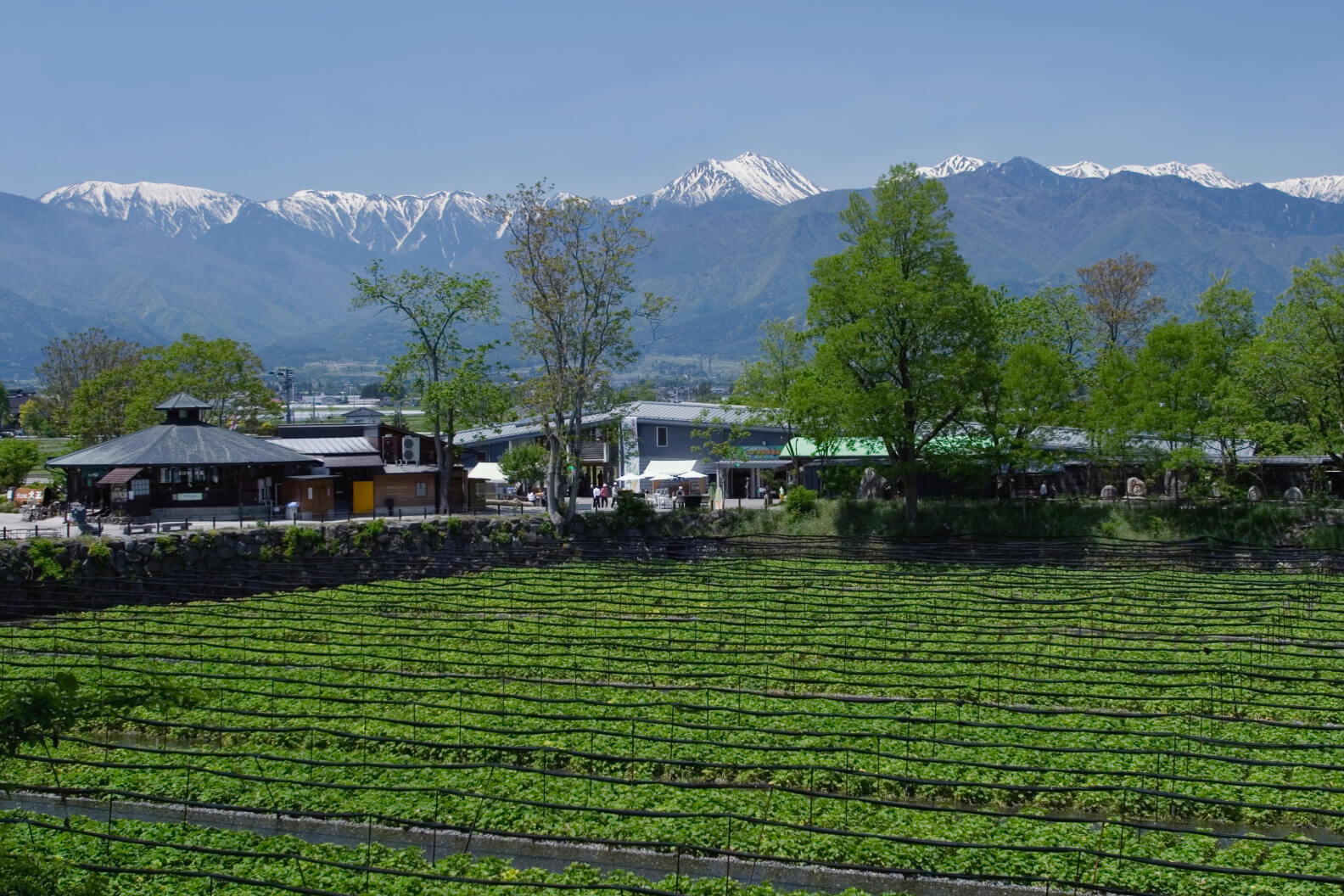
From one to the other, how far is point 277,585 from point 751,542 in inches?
581

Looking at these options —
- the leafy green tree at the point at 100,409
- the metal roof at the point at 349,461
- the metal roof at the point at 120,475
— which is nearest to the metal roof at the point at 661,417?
the metal roof at the point at 349,461

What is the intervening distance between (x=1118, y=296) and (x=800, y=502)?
34247 millimetres

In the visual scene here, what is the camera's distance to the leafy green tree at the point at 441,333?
41500 mm

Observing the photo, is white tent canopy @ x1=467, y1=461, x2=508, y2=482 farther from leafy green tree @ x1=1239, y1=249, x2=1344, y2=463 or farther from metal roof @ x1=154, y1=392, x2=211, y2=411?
leafy green tree @ x1=1239, y1=249, x2=1344, y2=463

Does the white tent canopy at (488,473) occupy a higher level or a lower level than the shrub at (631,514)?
higher

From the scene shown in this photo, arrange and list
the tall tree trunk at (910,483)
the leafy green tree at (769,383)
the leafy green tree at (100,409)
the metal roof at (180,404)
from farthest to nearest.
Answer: the leafy green tree at (100,409) → the leafy green tree at (769,383) → the metal roof at (180,404) → the tall tree trunk at (910,483)

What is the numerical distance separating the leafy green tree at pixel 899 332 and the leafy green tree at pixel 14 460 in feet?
116

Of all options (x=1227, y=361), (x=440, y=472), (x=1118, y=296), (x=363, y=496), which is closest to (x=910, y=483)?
(x=1227, y=361)

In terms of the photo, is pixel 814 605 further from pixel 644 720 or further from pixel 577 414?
pixel 577 414

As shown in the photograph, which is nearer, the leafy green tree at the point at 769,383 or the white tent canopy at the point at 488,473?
the leafy green tree at the point at 769,383

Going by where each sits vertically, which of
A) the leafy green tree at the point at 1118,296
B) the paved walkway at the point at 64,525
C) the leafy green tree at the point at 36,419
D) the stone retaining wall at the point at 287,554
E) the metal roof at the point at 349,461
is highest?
the leafy green tree at the point at 1118,296

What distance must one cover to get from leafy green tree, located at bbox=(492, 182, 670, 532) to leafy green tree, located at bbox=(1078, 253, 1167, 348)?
112 feet

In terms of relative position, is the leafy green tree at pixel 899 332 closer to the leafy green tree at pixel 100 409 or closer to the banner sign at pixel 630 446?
the banner sign at pixel 630 446

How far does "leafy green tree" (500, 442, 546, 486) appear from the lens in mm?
49619
